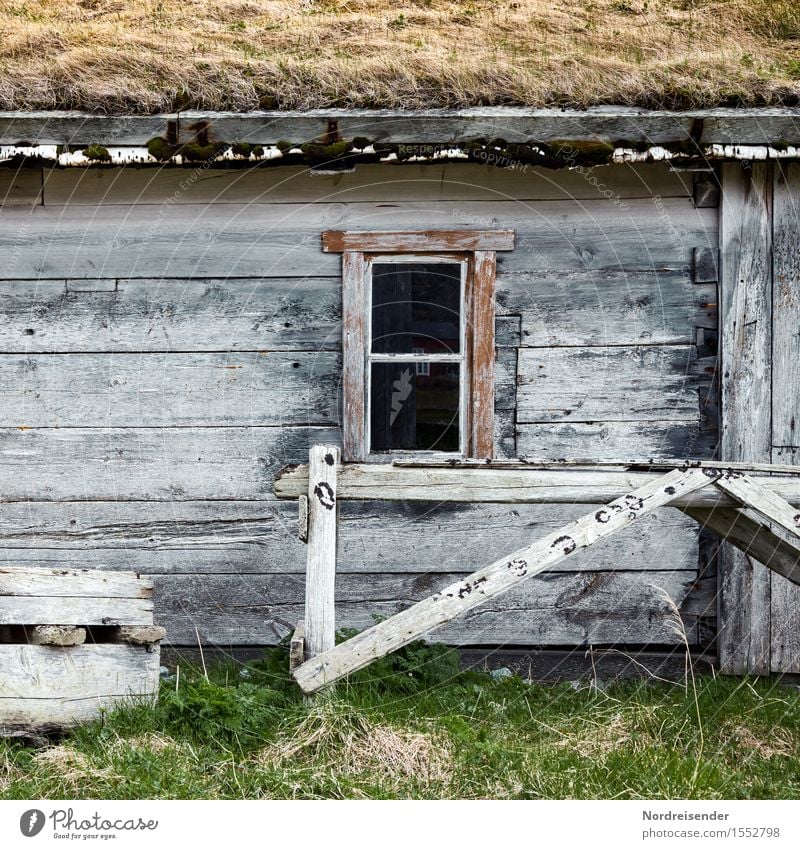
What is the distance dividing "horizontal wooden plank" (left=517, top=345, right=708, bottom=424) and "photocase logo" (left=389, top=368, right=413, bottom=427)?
62cm

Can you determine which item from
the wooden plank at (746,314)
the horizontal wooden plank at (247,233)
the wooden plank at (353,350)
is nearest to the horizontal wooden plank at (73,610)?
the wooden plank at (353,350)

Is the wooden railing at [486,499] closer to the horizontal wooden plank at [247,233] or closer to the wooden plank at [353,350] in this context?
the wooden plank at [353,350]

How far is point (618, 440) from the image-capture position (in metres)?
4.91

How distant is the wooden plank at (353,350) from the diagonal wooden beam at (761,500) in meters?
1.99

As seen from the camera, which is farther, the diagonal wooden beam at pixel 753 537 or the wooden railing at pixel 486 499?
the diagonal wooden beam at pixel 753 537

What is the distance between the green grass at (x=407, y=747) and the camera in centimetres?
336

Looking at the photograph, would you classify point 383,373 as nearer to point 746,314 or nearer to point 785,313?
point 746,314

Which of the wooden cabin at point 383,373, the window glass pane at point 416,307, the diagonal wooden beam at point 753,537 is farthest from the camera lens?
the window glass pane at point 416,307

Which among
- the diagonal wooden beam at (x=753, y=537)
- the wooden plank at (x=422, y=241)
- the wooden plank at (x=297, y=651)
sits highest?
the wooden plank at (x=422, y=241)

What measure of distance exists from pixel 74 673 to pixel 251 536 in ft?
4.49

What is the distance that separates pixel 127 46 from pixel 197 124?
34.9 inches

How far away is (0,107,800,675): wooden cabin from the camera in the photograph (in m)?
A: 4.89
